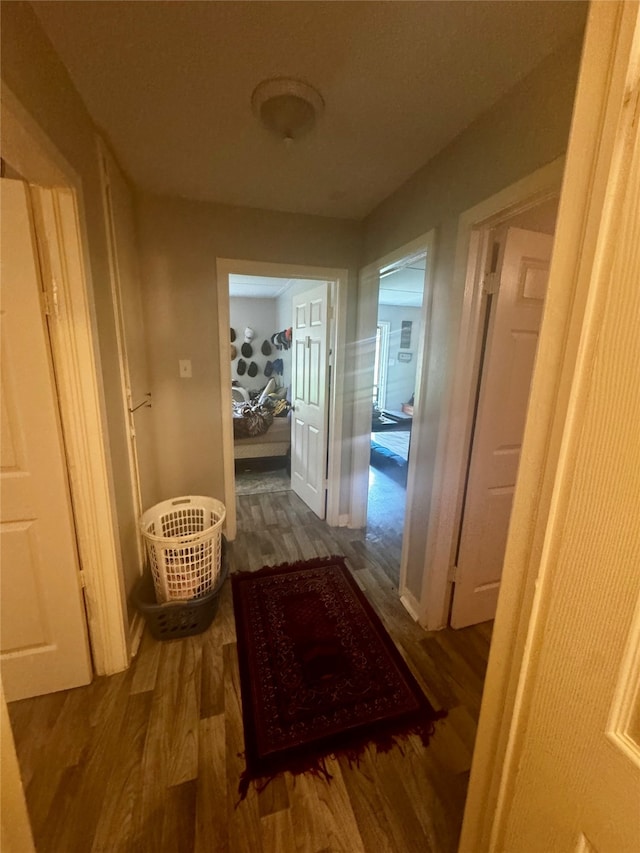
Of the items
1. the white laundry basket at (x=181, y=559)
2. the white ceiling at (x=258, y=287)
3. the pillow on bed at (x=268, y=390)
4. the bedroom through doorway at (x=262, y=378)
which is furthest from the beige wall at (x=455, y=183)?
Result: the pillow on bed at (x=268, y=390)

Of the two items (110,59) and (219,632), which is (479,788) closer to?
(219,632)

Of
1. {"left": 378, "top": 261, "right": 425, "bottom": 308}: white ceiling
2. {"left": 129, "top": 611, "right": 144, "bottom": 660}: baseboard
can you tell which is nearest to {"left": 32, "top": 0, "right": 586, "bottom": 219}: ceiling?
{"left": 378, "top": 261, "right": 425, "bottom": 308}: white ceiling

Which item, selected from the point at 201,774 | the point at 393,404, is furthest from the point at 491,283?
the point at 393,404

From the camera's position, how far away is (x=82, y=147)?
4.42 feet

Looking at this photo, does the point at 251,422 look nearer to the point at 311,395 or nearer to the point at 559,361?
the point at 311,395

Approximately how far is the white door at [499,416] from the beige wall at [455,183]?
0.18 m

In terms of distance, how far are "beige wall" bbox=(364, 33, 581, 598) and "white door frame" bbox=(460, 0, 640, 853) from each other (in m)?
0.83

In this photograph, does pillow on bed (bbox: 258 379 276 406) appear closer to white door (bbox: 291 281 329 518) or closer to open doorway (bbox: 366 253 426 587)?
open doorway (bbox: 366 253 426 587)

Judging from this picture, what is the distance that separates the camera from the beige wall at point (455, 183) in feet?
3.71

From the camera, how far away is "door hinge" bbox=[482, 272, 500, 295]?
1491 mm

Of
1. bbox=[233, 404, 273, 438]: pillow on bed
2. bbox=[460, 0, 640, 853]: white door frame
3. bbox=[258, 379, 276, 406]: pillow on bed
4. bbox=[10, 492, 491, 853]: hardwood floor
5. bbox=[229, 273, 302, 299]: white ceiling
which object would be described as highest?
bbox=[229, 273, 302, 299]: white ceiling

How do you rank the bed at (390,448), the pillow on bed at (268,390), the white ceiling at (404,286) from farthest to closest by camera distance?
1. the pillow on bed at (268,390)
2. the bed at (390,448)
3. the white ceiling at (404,286)

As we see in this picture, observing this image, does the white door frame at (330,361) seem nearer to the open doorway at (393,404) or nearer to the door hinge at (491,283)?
the open doorway at (393,404)

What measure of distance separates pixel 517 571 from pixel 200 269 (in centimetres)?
241
